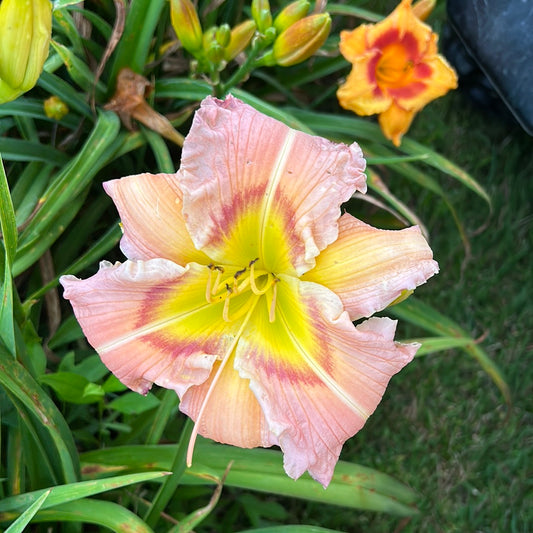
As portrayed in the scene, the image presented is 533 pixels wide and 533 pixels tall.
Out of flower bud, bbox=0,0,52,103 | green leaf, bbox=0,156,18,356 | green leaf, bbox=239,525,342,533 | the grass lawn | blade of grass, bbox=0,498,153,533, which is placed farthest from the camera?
the grass lawn

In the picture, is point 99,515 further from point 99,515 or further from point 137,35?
point 137,35

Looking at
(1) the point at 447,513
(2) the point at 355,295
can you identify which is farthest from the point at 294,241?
(1) the point at 447,513

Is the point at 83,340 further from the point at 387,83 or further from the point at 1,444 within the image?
the point at 387,83

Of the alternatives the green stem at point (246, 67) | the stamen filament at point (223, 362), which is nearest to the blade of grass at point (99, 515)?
the stamen filament at point (223, 362)

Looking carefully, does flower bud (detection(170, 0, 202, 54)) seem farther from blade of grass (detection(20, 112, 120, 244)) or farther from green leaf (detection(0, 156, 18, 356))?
green leaf (detection(0, 156, 18, 356))

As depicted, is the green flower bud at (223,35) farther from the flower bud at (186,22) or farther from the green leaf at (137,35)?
the green leaf at (137,35)

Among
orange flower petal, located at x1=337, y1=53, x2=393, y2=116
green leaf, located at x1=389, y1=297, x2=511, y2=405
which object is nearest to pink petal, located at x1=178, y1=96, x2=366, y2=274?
orange flower petal, located at x1=337, y1=53, x2=393, y2=116

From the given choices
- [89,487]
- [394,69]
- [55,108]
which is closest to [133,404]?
[89,487]
